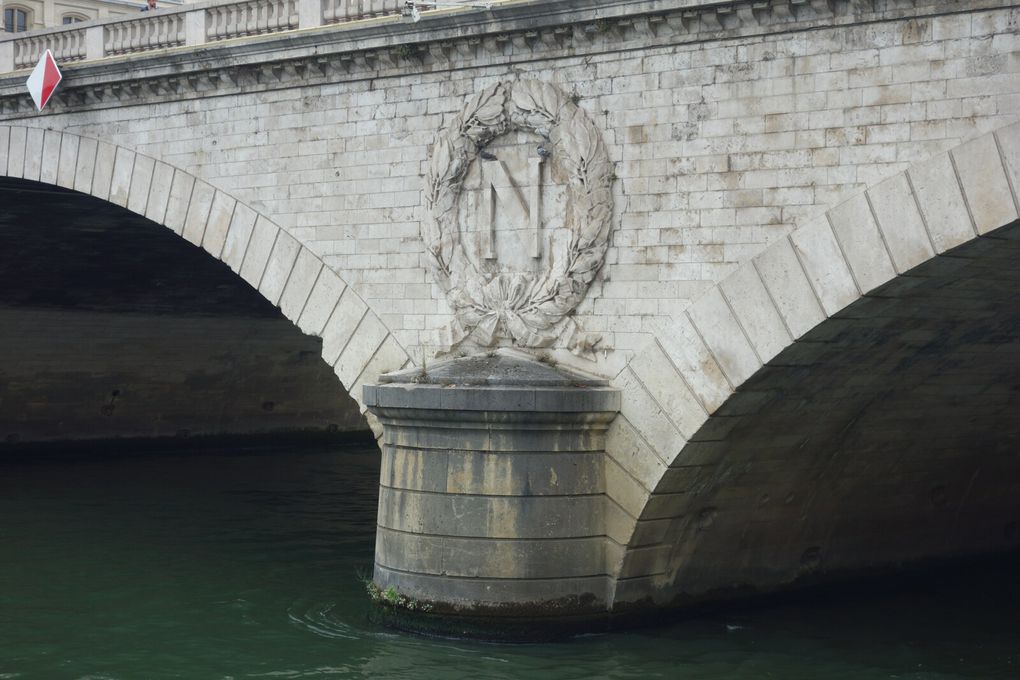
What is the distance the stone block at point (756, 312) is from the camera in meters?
11.6

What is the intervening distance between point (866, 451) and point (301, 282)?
5537mm

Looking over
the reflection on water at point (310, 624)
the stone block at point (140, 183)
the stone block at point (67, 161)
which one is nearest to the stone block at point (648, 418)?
the reflection on water at point (310, 624)

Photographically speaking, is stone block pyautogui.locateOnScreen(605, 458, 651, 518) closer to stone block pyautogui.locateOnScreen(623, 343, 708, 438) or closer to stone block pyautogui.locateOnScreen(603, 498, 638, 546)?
stone block pyautogui.locateOnScreen(603, 498, 638, 546)

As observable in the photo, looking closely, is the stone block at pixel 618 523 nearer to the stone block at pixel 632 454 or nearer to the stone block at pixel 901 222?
the stone block at pixel 632 454

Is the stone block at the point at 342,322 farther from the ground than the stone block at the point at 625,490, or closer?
farther from the ground

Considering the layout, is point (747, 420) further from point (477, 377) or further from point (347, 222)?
point (347, 222)

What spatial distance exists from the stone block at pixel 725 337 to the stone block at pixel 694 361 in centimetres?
6

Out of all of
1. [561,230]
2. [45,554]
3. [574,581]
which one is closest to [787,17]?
[561,230]

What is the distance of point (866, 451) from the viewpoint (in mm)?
14578

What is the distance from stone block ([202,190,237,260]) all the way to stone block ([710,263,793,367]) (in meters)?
5.99

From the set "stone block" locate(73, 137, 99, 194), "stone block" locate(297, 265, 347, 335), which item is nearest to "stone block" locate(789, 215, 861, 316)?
"stone block" locate(297, 265, 347, 335)

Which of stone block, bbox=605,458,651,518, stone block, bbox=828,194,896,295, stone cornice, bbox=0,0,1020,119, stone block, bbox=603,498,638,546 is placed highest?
stone cornice, bbox=0,0,1020,119

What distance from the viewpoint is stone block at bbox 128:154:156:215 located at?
16625 mm

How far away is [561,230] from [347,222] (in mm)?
2592
